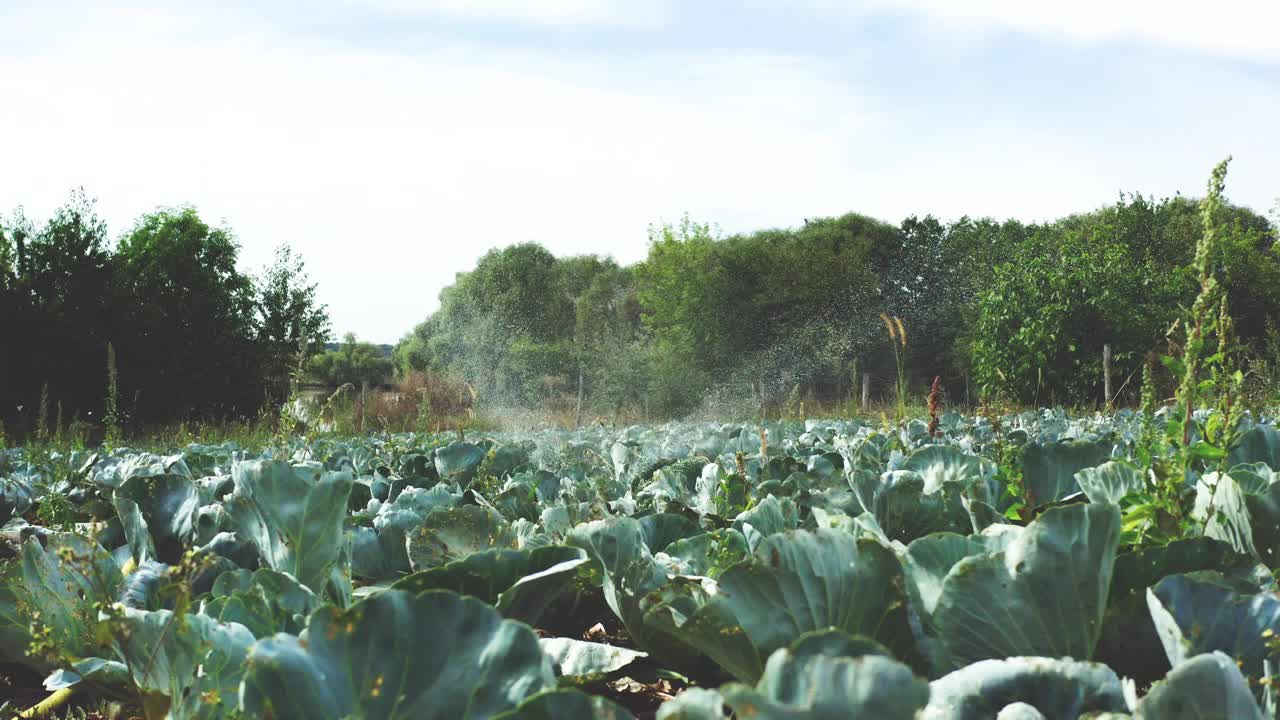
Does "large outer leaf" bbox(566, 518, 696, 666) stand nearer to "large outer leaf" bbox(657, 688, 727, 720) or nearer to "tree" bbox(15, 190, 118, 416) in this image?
"large outer leaf" bbox(657, 688, 727, 720)

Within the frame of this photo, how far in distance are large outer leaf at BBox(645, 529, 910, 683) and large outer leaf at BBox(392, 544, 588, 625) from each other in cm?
19

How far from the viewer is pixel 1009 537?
96cm

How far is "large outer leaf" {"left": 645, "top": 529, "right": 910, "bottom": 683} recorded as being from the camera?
82 centimetres

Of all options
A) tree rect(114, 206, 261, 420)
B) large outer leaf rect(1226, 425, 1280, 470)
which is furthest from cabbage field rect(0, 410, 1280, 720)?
tree rect(114, 206, 261, 420)

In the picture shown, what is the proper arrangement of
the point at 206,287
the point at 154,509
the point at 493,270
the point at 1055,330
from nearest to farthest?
the point at 154,509
the point at 1055,330
the point at 206,287
the point at 493,270

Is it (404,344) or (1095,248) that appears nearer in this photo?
(1095,248)

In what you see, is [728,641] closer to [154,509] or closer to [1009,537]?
[1009,537]

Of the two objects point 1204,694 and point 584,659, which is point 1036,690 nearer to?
point 1204,694

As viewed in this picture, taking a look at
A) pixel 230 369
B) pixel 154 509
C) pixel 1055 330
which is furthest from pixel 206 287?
pixel 154 509

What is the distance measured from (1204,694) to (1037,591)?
263mm

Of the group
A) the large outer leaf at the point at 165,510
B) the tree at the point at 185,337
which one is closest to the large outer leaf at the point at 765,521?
the large outer leaf at the point at 165,510

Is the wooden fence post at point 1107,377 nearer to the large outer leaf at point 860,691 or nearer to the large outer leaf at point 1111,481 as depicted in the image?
the large outer leaf at point 1111,481

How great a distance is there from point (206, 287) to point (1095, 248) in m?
29.2

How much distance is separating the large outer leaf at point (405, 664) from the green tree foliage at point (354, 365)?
52.3m
